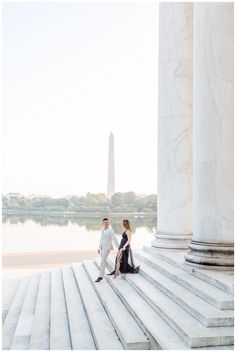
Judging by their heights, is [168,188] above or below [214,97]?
below

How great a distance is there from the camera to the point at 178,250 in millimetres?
52719

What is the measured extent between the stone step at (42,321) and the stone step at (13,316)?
2176mm

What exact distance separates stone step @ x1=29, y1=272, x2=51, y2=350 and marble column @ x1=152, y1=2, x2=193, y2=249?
15782 mm

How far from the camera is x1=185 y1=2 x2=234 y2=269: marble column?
39125mm

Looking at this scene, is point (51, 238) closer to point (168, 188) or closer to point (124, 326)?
point (168, 188)

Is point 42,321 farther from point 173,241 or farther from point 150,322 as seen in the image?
point 173,241

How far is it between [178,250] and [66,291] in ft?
49.2

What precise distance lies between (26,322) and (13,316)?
4.27 m

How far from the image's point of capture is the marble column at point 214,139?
3912cm

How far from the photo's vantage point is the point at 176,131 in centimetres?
5559

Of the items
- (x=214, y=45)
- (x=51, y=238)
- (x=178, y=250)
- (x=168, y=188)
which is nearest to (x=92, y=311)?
(x=178, y=250)

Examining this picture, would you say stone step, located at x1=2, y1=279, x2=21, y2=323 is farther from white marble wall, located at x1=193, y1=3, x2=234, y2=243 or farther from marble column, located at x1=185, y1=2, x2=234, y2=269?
white marble wall, located at x1=193, y1=3, x2=234, y2=243

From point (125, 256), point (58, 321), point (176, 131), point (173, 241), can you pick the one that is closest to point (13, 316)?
point (58, 321)

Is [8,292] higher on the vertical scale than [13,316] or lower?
lower
